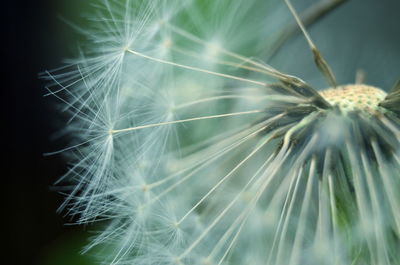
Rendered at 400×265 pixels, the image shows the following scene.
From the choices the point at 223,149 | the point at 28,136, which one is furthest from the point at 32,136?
the point at 223,149

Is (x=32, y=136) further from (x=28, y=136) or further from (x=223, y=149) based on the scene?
(x=223, y=149)

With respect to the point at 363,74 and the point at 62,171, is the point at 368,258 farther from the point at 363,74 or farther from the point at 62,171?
the point at 62,171

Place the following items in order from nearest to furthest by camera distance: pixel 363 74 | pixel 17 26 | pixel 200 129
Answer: pixel 200 129
pixel 363 74
pixel 17 26

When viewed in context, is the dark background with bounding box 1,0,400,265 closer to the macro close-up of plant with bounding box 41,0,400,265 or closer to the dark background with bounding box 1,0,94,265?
the dark background with bounding box 1,0,94,265

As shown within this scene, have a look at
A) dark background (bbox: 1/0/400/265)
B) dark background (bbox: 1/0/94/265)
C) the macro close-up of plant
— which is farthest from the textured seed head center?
dark background (bbox: 1/0/94/265)

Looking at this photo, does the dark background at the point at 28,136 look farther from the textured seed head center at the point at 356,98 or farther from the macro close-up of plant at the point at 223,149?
the textured seed head center at the point at 356,98

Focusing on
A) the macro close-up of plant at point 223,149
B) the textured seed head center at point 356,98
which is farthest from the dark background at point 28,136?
the textured seed head center at point 356,98

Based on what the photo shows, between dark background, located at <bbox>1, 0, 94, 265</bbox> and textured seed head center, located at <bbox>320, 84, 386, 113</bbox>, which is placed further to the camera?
dark background, located at <bbox>1, 0, 94, 265</bbox>

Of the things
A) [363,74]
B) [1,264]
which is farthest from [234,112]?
[1,264]
